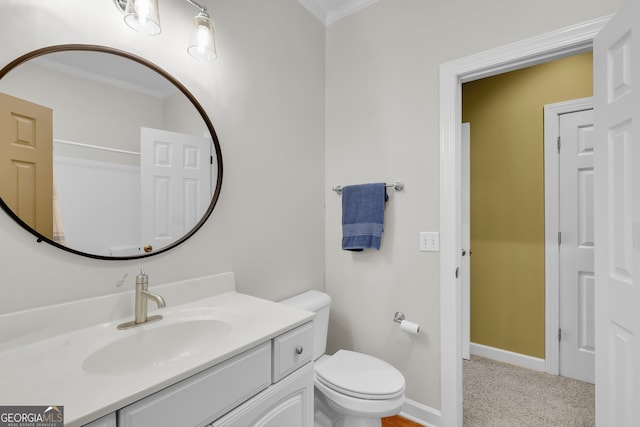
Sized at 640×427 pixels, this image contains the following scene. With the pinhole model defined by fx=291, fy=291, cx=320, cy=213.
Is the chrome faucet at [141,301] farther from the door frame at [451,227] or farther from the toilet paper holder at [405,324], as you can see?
the door frame at [451,227]

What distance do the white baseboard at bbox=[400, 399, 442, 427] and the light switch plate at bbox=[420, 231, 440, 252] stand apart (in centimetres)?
90

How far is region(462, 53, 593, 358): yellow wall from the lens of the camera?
2.23m

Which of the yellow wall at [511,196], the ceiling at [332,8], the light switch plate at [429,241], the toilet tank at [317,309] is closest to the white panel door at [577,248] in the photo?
the yellow wall at [511,196]

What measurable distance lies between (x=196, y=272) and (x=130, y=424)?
2.34 feet

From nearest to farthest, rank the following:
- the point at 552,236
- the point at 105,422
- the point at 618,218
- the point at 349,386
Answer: the point at 105,422
the point at 618,218
the point at 349,386
the point at 552,236

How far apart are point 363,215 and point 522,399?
1606mm

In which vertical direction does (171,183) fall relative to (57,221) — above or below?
above

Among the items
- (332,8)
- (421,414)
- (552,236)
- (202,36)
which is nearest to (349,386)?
(421,414)

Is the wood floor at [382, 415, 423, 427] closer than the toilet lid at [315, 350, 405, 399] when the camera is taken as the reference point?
No

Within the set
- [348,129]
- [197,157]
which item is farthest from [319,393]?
[348,129]

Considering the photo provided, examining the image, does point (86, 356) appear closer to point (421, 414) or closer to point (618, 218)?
point (421, 414)

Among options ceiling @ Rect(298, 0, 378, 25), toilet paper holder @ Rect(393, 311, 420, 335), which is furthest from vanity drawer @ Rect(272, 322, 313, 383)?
ceiling @ Rect(298, 0, 378, 25)

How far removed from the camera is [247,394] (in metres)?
0.86

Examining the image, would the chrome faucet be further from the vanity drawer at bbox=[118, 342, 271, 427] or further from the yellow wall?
the yellow wall
